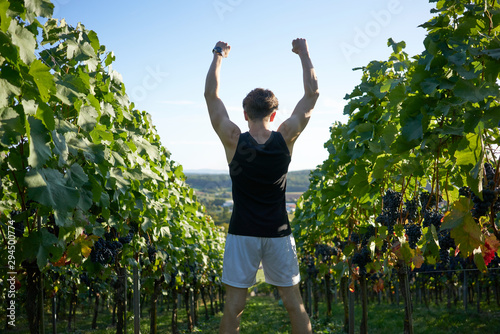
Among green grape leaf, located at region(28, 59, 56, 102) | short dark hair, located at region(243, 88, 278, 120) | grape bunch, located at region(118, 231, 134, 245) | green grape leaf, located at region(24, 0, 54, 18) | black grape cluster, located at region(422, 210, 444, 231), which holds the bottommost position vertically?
grape bunch, located at region(118, 231, 134, 245)

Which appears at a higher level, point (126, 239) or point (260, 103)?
point (260, 103)

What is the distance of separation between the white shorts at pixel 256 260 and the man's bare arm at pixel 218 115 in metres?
0.59

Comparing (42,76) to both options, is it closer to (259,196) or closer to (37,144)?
(37,144)

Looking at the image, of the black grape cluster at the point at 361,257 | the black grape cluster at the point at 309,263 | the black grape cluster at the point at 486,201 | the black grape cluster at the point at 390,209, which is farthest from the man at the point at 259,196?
the black grape cluster at the point at 309,263

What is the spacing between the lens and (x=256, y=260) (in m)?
2.58

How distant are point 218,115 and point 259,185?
559 millimetres

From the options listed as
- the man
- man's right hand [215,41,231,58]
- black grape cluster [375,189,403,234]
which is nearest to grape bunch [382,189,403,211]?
black grape cluster [375,189,403,234]

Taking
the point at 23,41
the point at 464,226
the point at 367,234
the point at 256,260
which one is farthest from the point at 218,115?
the point at 367,234

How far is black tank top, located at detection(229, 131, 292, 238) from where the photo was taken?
259 centimetres

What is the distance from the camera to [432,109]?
2395 millimetres

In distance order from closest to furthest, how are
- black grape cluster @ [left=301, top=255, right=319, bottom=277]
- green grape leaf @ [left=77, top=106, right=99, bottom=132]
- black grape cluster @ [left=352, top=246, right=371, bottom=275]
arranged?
green grape leaf @ [left=77, top=106, right=99, bottom=132] < black grape cluster @ [left=352, top=246, right=371, bottom=275] < black grape cluster @ [left=301, top=255, right=319, bottom=277]

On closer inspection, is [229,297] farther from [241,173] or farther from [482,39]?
[482,39]

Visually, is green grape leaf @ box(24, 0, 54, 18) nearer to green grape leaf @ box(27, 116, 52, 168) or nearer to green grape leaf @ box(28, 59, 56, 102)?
green grape leaf @ box(28, 59, 56, 102)

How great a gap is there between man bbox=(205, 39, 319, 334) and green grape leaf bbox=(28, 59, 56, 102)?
109cm
